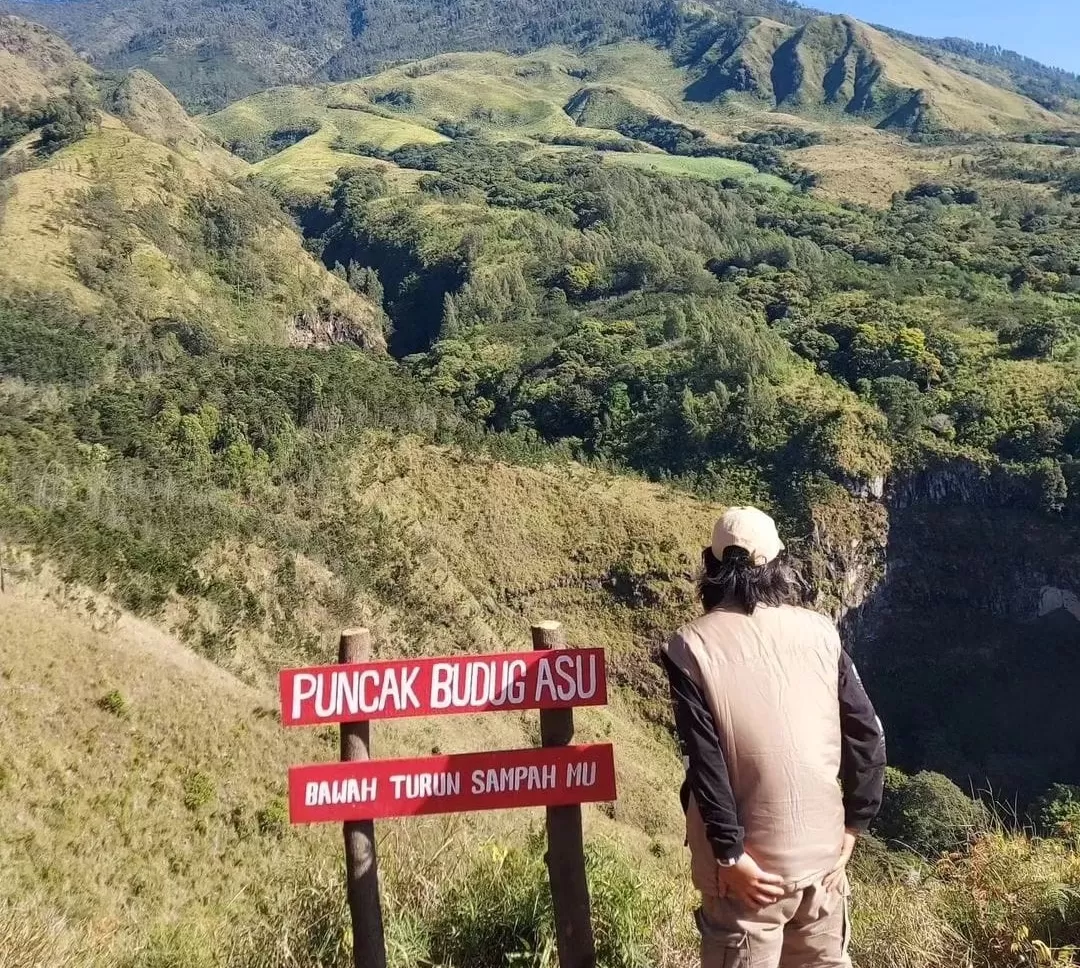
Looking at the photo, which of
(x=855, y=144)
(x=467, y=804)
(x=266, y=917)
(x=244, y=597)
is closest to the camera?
(x=467, y=804)

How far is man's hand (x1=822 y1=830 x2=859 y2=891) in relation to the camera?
3.17m

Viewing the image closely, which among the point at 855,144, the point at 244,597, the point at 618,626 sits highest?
the point at 855,144

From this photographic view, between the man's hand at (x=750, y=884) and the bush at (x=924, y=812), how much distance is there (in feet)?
64.2

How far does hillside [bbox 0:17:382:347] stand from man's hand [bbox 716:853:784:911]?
41456mm

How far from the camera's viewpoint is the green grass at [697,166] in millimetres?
90625

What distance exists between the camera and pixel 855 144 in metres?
106

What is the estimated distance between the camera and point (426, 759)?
382cm

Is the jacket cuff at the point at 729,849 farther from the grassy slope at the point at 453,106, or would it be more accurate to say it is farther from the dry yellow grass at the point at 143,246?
the grassy slope at the point at 453,106

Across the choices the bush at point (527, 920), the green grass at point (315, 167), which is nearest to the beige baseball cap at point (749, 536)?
the bush at point (527, 920)

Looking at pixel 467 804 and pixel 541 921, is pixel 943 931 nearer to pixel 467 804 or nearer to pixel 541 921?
pixel 541 921

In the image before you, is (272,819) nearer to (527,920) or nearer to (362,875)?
(527,920)

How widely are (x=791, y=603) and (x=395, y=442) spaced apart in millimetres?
27323

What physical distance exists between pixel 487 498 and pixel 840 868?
2613 cm

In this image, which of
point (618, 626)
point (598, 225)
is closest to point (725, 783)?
point (618, 626)
